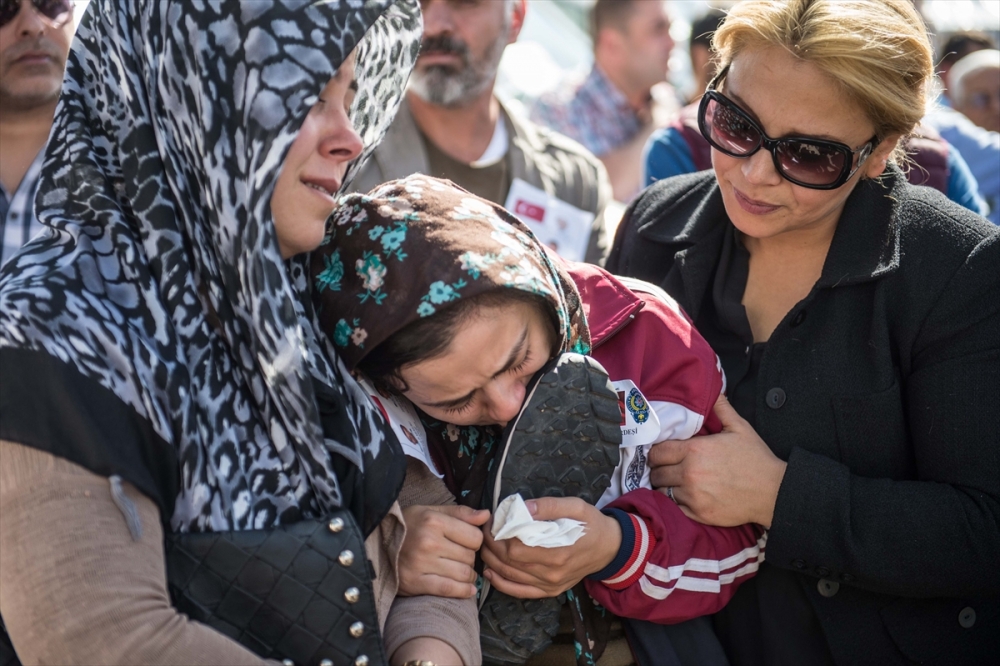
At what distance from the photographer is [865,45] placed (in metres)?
2.05

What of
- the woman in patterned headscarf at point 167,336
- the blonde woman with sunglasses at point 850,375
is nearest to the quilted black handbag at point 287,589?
the woman in patterned headscarf at point 167,336

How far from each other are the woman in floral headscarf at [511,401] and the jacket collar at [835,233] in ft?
1.28

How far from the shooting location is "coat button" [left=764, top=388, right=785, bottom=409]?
215 centimetres

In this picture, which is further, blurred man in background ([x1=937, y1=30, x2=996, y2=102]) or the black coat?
blurred man in background ([x1=937, y1=30, x2=996, y2=102])

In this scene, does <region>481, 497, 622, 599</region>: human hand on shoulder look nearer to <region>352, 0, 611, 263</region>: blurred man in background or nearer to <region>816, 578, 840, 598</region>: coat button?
<region>816, 578, 840, 598</region>: coat button

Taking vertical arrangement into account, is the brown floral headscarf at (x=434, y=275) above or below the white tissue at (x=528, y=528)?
above

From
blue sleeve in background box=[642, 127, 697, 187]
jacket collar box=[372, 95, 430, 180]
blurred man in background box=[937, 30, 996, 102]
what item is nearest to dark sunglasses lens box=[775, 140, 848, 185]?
blue sleeve in background box=[642, 127, 697, 187]

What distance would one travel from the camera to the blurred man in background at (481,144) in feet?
12.6

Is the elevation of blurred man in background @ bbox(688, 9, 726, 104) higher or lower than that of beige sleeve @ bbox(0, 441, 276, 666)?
higher

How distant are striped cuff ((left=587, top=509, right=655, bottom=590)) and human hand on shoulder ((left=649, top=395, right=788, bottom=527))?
0.52 feet

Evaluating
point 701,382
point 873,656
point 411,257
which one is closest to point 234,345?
point 411,257

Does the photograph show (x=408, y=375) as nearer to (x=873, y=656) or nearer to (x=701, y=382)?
(x=701, y=382)

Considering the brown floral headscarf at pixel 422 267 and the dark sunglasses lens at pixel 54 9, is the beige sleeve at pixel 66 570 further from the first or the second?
the dark sunglasses lens at pixel 54 9

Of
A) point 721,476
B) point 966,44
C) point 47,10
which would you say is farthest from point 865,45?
point 966,44
